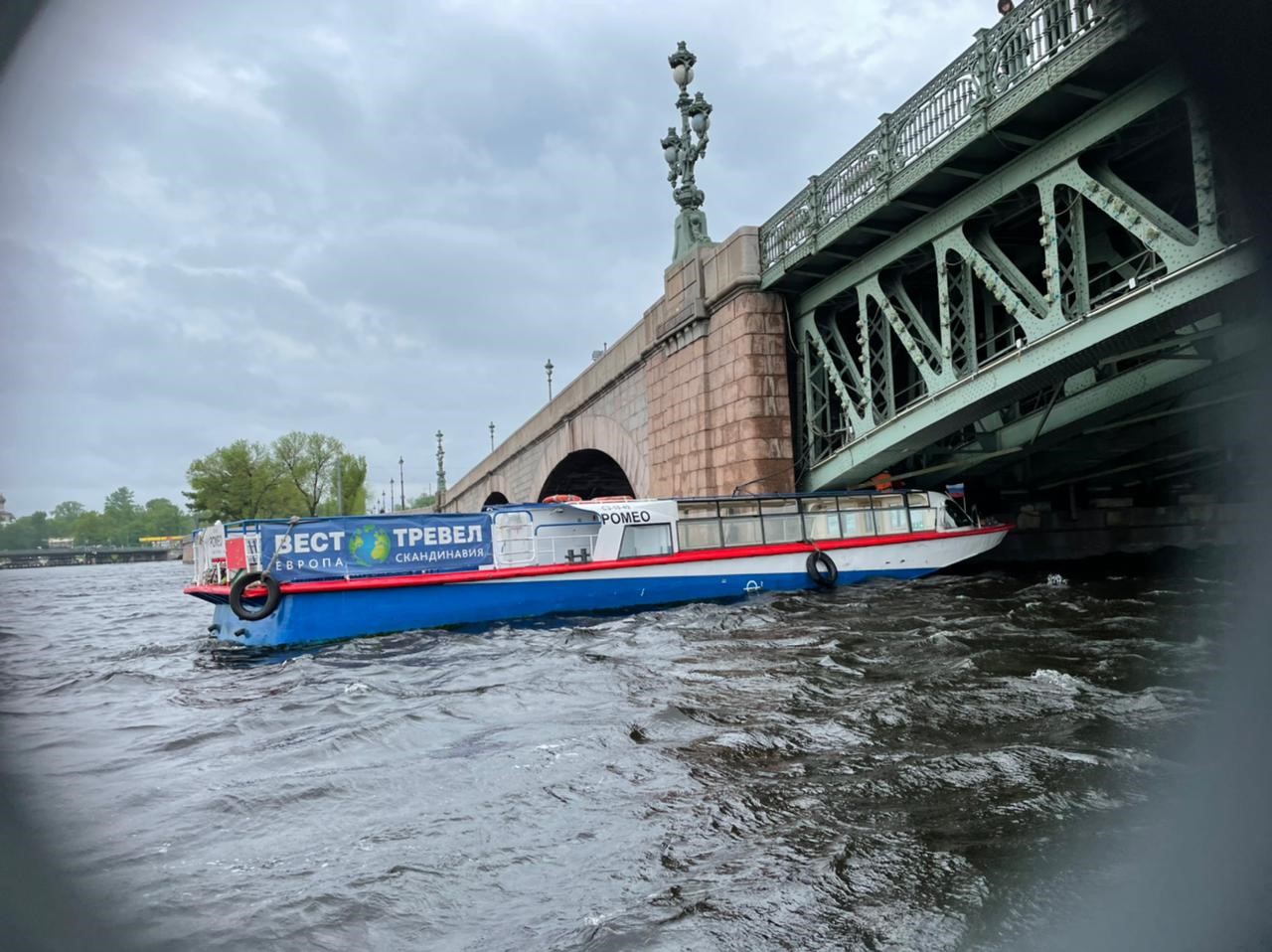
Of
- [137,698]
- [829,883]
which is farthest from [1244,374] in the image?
[137,698]

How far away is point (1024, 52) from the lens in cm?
1202

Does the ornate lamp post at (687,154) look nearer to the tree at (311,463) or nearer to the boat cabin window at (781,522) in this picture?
the boat cabin window at (781,522)

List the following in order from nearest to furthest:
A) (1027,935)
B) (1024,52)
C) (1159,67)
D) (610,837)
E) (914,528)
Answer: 1. (1027,935)
2. (610,837)
3. (1159,67)
4. (1024,52)
5. (914,528)

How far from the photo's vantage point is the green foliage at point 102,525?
90.6 inches

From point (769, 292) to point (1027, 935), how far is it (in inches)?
684

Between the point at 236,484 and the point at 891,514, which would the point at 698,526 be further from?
the point at 236,484

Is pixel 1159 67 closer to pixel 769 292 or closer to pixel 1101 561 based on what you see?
pixel 769 292

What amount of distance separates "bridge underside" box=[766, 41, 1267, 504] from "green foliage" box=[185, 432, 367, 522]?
6785 centimetres

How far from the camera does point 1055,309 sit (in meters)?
12.4

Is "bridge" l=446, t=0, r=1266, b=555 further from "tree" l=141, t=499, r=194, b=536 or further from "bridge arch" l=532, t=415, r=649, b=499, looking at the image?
"tree" l=141, t=499, r=194, b=536

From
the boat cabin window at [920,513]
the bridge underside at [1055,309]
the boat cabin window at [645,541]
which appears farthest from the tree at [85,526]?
the boat cabin window at [920,513]

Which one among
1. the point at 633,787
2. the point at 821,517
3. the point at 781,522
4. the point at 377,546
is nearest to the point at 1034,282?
the point at 821,517

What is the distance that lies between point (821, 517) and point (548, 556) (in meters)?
5.81

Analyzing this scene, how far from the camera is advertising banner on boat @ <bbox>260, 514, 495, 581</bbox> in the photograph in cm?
1455
